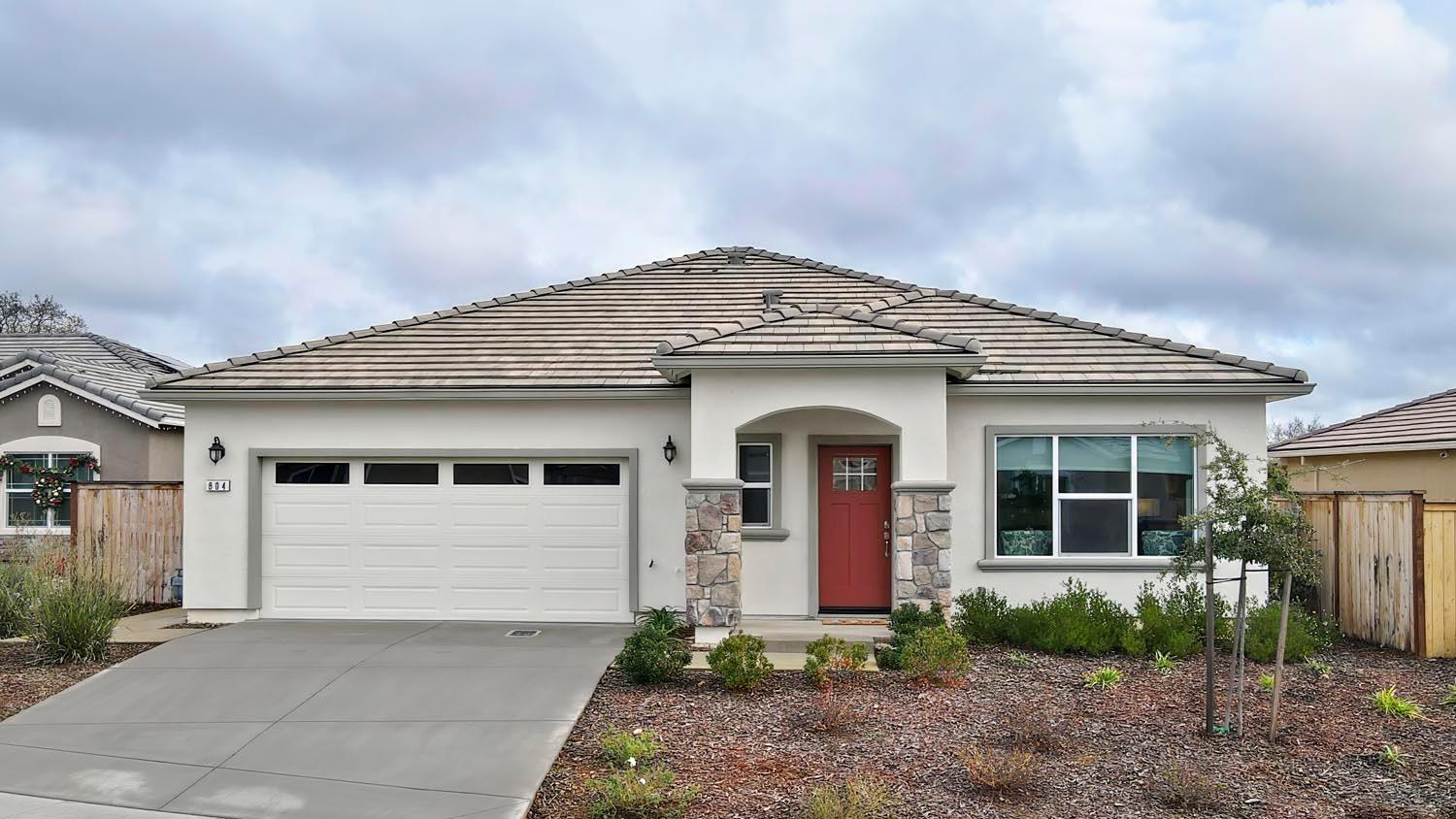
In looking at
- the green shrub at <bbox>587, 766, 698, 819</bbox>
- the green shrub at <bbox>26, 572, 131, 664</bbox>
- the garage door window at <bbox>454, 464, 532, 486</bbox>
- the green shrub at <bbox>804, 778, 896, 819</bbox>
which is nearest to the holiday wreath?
the green shrub at <bbox>26, 572, 131, 664</bbox>

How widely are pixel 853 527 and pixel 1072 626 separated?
287cm

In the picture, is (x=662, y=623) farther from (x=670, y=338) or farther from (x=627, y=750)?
(x=670, y=338)

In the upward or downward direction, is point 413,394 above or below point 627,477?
above

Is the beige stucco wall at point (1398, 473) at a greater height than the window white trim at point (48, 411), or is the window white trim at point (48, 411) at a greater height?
the window white trim at point (48, 411)

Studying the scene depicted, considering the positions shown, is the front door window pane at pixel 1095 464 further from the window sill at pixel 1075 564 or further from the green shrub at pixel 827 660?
the green shrub at pixel 827 660

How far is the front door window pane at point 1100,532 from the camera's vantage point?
1148 cm

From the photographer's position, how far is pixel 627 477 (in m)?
12.0

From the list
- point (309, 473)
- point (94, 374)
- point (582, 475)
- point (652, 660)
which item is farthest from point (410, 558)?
point (94, 374)

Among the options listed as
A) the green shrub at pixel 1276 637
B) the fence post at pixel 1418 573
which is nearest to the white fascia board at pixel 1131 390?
the fence post at pixel 1418 573

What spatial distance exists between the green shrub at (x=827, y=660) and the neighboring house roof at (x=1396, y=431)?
13005mm

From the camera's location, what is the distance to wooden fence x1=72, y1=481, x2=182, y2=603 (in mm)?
13289

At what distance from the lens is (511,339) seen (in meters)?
13.5

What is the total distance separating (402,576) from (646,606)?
3.12m

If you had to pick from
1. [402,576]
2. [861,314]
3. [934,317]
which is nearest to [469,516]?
[402,576]
